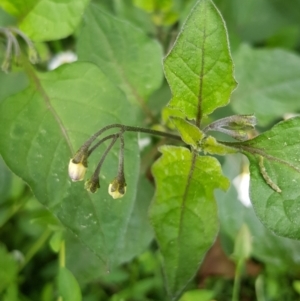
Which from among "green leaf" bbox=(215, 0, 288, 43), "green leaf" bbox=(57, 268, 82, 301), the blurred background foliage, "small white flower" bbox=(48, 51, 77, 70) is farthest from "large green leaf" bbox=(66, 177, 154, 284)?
"green leaf" bbox=(215, 0, 288, 43)

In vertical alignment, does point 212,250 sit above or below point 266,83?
below

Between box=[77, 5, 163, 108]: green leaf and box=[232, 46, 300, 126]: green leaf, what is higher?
box=[77, 5, 163, 108]: green leaf

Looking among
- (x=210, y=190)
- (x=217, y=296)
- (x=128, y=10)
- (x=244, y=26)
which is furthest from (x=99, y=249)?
(x=244, y=26)

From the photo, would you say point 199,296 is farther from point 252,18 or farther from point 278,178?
point 252,18

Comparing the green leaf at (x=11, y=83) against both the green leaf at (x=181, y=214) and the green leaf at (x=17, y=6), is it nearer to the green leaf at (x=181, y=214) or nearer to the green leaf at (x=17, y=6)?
the green leaf at (x=17, y=6)

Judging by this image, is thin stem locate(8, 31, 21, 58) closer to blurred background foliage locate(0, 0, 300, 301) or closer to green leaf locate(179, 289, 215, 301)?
blurred background foliage locate(0, 0, 300, 301)

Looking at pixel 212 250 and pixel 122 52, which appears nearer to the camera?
pixel 122 52

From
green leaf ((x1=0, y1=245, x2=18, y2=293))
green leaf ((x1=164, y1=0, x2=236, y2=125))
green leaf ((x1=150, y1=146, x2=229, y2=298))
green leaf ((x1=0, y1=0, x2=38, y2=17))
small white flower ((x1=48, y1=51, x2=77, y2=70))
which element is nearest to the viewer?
green leaf ((x1=164, y1=0, x2=236, y2=125))

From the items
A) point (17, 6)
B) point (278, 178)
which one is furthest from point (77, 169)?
point (17, 6)
